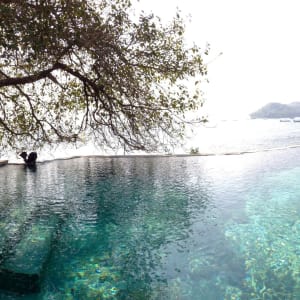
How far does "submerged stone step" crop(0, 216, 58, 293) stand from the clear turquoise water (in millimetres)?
63

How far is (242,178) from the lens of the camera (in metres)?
20.3

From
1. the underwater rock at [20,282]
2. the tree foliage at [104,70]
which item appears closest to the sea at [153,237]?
the underwater rock at [20,282]

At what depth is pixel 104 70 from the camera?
34.5 feet

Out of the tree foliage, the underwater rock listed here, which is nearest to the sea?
the underwater rock

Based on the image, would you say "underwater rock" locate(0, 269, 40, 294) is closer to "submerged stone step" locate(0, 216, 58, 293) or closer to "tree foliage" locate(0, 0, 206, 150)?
"submerged stone step" locate(0, 216, 58, 293)

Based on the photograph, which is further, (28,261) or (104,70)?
(104,70)

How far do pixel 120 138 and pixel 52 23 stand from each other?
16.6ft

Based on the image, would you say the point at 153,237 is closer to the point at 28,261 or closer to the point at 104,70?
the point at 28,261

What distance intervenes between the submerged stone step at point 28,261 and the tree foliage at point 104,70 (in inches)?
182

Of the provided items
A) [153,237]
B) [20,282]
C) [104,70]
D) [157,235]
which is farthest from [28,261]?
[104,70]

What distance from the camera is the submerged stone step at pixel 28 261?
7.98 metres

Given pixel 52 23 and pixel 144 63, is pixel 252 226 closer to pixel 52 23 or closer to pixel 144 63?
pixel 144 63

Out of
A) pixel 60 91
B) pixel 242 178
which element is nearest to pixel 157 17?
pixel 60 91

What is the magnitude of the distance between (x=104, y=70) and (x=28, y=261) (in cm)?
697
